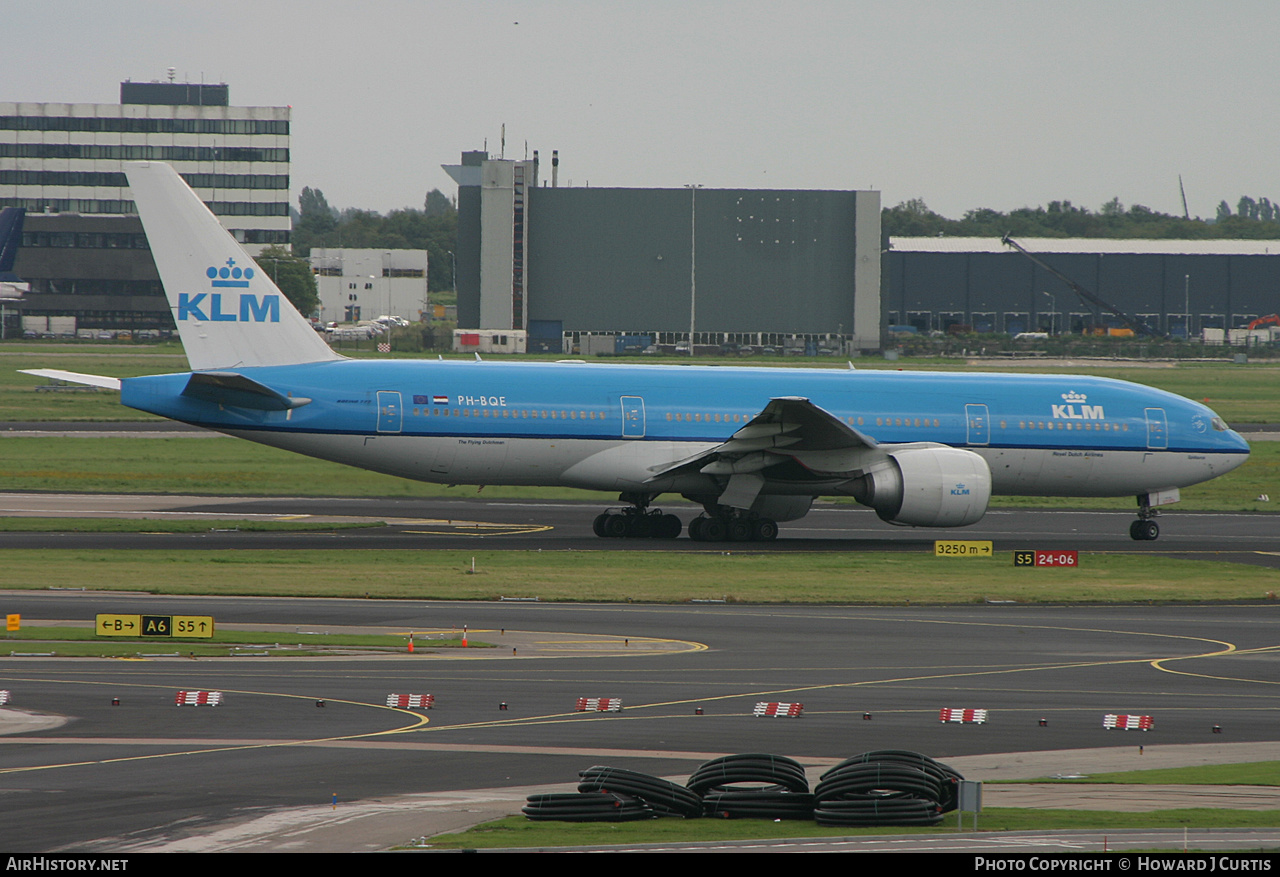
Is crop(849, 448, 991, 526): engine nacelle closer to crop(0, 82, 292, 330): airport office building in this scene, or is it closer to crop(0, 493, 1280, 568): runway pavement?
crop(0, 493, 1280, 568): runway pavement

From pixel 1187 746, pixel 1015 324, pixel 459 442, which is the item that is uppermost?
pixel 1015 324

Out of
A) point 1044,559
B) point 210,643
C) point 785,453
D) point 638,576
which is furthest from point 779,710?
point 785,453

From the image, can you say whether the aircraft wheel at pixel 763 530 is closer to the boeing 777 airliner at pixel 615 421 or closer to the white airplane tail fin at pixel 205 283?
the boeing 777 airliner at pixel 615 421

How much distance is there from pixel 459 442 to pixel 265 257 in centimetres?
10730

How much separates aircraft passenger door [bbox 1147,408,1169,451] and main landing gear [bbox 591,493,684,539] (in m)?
13.8

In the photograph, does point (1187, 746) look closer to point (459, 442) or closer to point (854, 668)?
point (854, 668)

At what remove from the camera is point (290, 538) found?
3478 cm

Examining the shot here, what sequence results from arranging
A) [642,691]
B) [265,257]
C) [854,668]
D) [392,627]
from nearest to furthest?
[642,691], [854,668], [392,627], [265,257]

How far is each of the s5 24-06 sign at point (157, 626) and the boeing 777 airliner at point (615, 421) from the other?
1190 cm

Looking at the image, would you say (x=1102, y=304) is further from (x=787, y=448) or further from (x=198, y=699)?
(x=198, y=699)

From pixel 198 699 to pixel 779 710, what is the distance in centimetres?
793

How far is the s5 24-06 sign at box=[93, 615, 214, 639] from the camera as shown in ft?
73.6

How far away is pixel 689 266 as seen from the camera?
4788 inches
